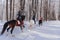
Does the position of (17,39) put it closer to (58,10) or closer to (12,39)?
(12,39)

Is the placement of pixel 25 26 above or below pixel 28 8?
below

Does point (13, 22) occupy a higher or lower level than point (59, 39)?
higher

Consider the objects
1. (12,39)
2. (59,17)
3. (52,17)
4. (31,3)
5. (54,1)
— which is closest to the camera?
(12,39)

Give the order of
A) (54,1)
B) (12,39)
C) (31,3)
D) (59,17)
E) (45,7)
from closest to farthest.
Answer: (12,39) < (31,3) < (45,7) < (59,17) < (54,1)

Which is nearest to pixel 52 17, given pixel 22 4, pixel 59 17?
pixel 59 17

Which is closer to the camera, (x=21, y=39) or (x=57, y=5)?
(x=21, y=39)

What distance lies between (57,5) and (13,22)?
189 ft

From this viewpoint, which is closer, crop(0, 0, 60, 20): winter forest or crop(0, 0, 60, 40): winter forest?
crop(0, 0, 60, 40): winter forest

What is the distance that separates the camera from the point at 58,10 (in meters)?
66.0

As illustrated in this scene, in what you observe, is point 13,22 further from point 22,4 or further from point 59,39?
point 22,4

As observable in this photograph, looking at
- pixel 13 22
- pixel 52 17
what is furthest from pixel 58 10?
pixel 13 22

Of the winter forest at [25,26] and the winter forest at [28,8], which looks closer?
the winter forest at [25,26]

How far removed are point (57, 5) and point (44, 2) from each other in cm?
2274

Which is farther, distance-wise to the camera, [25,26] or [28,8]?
[28,8]
